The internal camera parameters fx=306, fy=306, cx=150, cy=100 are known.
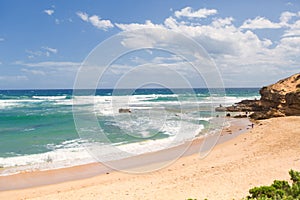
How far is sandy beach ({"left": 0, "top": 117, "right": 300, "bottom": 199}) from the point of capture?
8.43 m

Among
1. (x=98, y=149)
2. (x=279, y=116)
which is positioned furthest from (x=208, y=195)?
(x=279, y=116)

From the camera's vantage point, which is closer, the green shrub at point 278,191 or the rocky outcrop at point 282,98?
the green shrub at point 278,191

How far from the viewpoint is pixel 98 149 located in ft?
51.2

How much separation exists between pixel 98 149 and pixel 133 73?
25.9 ft

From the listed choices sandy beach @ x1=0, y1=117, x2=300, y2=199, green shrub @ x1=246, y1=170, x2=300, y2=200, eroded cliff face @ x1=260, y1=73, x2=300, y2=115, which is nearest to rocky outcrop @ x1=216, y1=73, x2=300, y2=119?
eroded cliff face @ x1=260, y1=73, x2=300, y2=115

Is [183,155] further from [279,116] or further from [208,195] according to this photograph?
[279,116]

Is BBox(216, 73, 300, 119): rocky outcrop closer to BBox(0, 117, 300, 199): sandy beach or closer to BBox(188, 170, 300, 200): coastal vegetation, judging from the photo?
BBox(0, 117, 300, 199): sandy beach

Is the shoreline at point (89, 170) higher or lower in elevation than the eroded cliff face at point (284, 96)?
lower

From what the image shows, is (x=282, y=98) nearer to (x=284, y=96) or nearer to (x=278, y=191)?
(x=284, y=96)

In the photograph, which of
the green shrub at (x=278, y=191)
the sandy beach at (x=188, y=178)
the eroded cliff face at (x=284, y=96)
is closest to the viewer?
the green shrub at (x=278, y=191)

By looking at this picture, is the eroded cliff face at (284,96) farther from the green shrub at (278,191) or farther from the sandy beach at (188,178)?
the green shrub at (278,191)

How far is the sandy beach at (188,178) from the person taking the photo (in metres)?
8.43

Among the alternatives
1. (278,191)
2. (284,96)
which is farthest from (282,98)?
(278,191)

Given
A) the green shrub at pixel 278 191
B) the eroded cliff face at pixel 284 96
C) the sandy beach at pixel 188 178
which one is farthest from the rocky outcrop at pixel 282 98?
the green shrub at pixel 278 191
